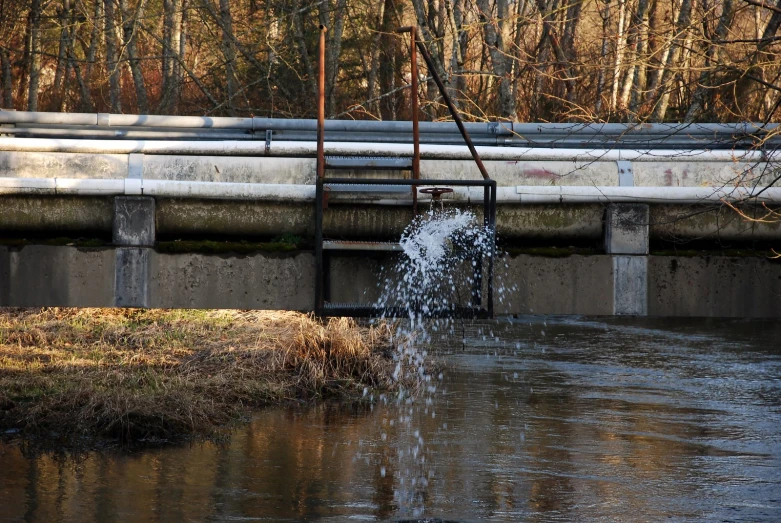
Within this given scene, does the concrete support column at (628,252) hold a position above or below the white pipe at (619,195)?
below

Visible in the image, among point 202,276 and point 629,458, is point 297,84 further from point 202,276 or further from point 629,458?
point 202,276

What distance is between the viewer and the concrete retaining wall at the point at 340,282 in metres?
6.19

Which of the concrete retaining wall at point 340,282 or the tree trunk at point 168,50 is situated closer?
the concrete retaining wall at point 340,282

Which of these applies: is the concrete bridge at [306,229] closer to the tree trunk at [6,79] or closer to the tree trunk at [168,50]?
the tree trunk at [168,50]

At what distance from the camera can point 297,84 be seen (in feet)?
70.0

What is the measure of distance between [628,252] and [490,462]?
538cm

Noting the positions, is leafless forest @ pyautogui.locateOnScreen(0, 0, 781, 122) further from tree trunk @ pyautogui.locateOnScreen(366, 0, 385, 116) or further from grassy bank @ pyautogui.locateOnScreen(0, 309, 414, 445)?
grassy bank @ pyautogui.locateOnScreen(0, 309, 414, 445)

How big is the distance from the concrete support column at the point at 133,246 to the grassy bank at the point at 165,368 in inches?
243

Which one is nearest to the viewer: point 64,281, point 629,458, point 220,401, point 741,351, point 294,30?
point 64,281

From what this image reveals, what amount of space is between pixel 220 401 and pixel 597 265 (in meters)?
8.34

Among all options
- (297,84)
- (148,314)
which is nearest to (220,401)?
(148,314)

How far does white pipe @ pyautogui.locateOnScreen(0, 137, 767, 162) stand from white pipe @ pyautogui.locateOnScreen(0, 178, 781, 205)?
358 millimetres

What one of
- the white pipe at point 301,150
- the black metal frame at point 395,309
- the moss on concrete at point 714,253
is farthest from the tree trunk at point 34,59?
the moss on concrete at point 714,253

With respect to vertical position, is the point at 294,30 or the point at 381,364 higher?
the point at 294,30
